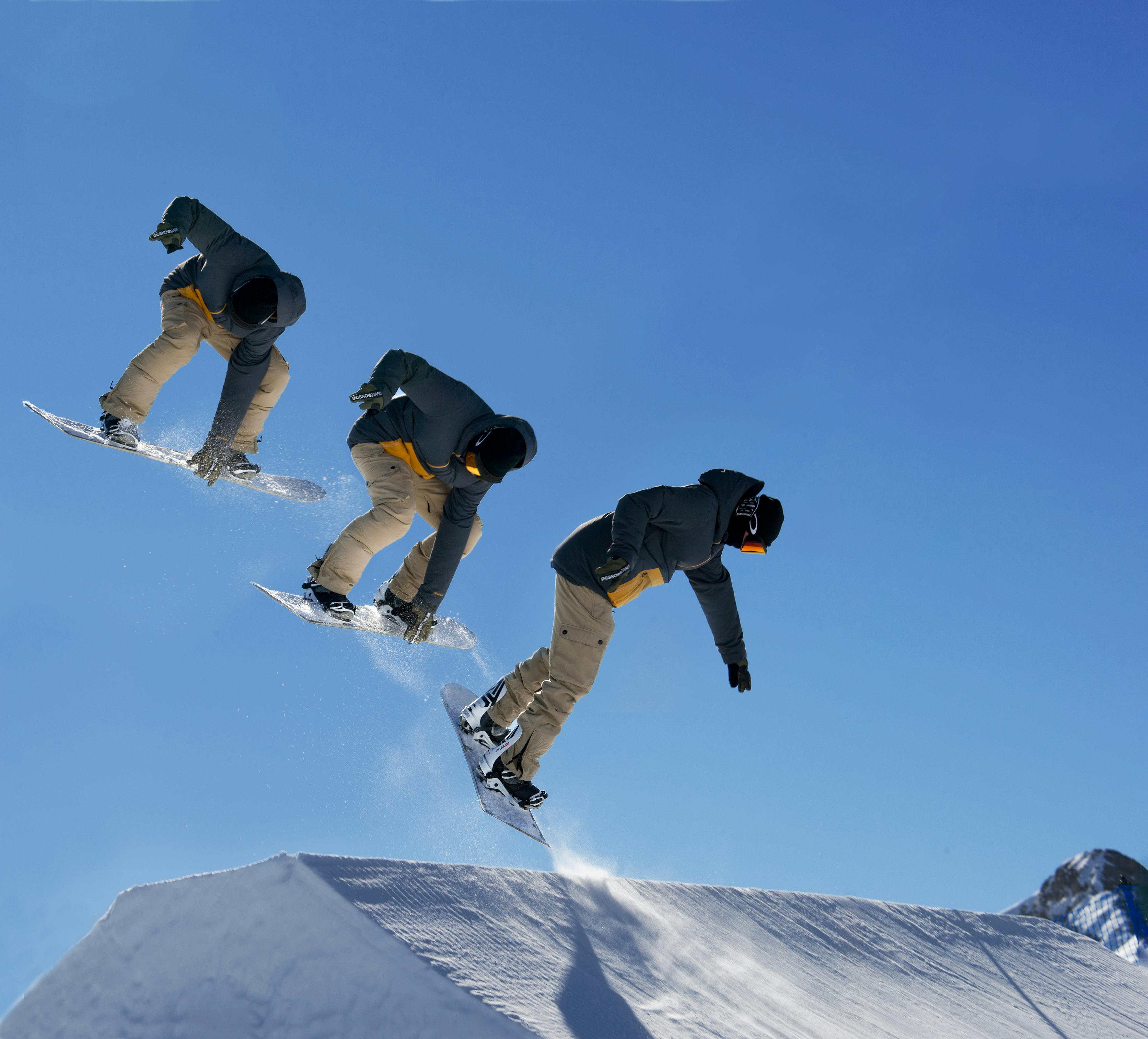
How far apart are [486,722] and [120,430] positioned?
17.5 ft

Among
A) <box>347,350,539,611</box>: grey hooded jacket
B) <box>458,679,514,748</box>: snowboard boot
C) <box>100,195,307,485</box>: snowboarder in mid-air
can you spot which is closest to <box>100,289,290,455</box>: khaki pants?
<box>100,195,307,485</box>: snowboarder in mid-air

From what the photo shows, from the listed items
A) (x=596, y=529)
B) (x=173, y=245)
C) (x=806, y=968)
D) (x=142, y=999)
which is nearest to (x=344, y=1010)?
(x=142, y=999)

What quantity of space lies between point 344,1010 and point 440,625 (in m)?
6.15

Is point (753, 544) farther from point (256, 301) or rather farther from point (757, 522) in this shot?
point (256, 301)

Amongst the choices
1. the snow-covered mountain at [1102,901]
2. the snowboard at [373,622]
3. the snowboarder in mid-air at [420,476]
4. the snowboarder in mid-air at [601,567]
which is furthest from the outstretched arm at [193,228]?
the snow-covered mountain at [1102,901]

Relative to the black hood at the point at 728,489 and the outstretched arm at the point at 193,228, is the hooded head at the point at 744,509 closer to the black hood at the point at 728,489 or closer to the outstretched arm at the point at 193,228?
the black hood at the point at 728,489

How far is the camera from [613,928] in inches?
167

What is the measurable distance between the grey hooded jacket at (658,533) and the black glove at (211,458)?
5047 mm

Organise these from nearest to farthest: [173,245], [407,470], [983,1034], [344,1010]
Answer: [344,1010] < [983,1034] < [407,470] < [173,245]

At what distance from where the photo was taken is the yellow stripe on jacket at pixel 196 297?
901cm

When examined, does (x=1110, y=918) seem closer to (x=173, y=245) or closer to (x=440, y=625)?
(x=440, y=625)

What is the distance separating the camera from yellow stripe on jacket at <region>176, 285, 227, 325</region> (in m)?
9.01

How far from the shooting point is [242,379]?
9242mm

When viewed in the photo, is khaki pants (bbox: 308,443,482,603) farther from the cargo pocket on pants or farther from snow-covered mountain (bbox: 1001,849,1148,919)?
snow-covered mountain (bbox: 1001,849,1148,919)
